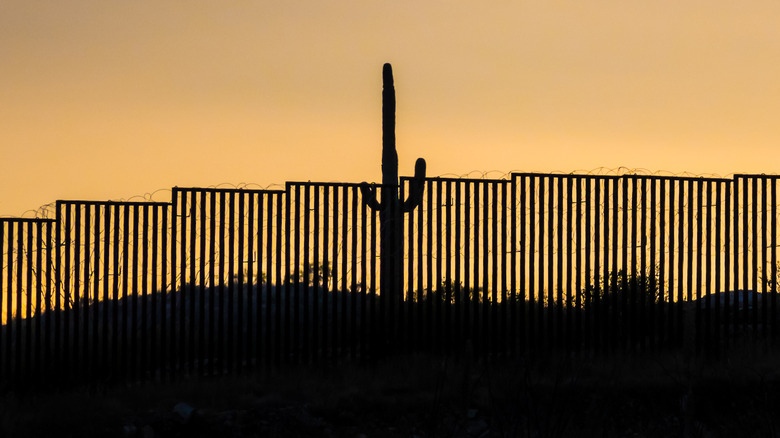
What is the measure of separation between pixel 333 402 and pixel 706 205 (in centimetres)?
660

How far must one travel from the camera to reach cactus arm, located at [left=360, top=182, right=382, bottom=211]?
12.6m

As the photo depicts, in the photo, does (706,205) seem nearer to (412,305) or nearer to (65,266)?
(412,305)

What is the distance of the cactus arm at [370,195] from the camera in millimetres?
12641

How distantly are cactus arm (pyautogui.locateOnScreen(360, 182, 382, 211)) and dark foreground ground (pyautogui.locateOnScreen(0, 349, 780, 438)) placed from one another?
7.15ft

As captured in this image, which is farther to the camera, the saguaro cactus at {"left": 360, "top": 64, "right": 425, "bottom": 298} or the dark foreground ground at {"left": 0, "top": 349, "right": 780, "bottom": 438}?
the saguaro cactus at {"left": 360, "top": 64, "right": 425, "bottom": 298}

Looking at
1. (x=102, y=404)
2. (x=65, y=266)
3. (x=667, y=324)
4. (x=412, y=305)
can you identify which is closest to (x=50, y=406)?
(x=102, y=404)

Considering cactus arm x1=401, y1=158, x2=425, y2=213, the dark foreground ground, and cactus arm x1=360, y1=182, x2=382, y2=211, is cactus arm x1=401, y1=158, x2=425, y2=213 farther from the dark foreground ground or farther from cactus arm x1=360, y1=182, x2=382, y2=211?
the dark foreground ground

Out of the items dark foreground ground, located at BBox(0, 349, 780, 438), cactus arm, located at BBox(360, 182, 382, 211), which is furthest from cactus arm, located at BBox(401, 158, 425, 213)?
dark foreground ground, located at BBox(0, 349, 780, 438)

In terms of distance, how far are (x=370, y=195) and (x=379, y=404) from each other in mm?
3082

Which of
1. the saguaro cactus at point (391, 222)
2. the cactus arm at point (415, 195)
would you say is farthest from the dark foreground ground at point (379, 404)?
the cactus arm at point (415, 195)

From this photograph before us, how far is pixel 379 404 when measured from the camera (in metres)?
11.1

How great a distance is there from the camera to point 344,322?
12.6 metres

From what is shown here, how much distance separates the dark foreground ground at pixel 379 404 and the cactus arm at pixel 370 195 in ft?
7.15

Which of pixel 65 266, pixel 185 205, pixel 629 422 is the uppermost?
pixel 185 205
